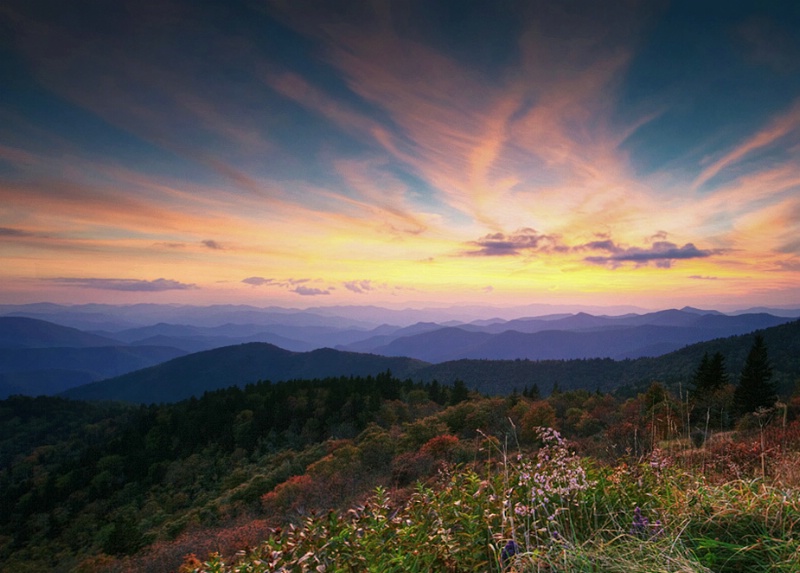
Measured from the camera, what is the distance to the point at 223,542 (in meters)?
17.0

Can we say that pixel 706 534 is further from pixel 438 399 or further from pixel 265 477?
pixel 438 399

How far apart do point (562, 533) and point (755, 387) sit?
39.6 meters

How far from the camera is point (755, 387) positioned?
3080cm

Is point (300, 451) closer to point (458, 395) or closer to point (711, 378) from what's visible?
point (458, 395)

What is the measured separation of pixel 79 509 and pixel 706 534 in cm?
8282

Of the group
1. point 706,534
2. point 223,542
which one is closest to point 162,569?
point 223,542

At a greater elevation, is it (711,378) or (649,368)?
(711,378)

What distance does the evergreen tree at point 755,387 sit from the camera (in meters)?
29.8

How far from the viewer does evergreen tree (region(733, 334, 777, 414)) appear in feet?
97.7

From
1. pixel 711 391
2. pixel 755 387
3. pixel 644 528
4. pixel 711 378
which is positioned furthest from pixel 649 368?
pixel 644 528

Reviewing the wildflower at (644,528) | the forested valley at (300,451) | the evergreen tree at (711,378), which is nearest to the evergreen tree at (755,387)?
the forested valley at (300,451)

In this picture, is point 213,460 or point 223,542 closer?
point 223,542

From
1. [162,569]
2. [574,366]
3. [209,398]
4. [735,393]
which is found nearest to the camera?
[162,569]

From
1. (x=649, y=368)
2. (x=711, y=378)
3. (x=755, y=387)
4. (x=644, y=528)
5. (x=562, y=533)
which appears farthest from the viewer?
(x=649, y=368)
